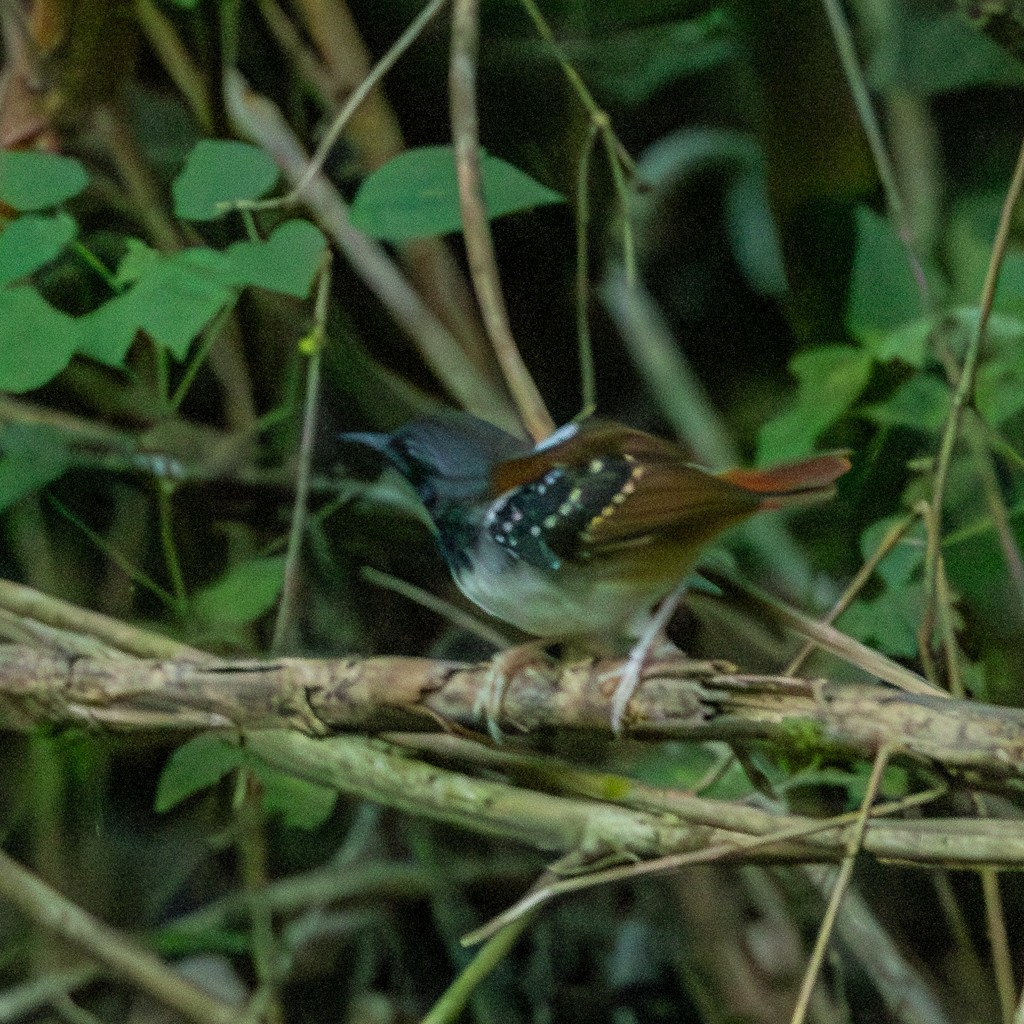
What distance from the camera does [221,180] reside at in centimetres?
126

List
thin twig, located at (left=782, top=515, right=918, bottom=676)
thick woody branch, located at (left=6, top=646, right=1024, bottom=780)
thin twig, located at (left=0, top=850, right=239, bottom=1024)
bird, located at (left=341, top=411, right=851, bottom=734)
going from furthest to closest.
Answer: thin twig, located at (left=0, top=850, right=239, bottom=1024), thin twig, located at (left=782, top=515, right=918, bottom=676), bird, located at (left=341, top=411, right=851, bottom=734), thick woody branch, located at (left=6, top=646, right=1024, bottom=780)

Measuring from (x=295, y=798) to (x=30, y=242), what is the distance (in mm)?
701

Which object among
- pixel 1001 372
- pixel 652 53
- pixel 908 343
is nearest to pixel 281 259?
pixel 652 53

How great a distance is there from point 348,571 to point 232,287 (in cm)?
35

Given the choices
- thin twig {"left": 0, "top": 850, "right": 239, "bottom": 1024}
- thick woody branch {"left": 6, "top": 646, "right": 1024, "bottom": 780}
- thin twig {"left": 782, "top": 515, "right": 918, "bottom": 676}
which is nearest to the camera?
thick woody branch {"left": 6, "top": 646, "right": 1024, "bottom": 780}

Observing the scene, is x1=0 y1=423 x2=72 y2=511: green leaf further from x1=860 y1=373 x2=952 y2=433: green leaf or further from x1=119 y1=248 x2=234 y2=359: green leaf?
x1=860 y1=373 x2=952 y2=433: green leaf

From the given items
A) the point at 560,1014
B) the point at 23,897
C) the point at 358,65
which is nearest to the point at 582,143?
the point at 358,65

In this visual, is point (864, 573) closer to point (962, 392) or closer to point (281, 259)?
point (962, 392)

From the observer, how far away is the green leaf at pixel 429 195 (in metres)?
1.21

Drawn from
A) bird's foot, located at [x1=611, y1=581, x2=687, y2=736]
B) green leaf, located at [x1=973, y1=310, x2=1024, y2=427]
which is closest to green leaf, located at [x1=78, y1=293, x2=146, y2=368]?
bird's foot, located at [x1=611, y1=581, x2=687, y2=736]

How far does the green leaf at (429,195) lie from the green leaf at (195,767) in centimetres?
59

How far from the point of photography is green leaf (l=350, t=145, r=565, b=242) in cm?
121

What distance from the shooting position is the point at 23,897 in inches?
50.7

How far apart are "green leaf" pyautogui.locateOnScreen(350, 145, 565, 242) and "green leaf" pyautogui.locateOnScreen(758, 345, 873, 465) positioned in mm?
356
